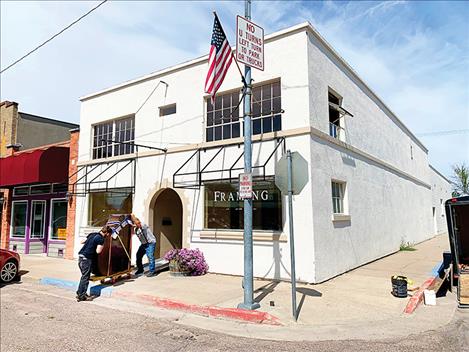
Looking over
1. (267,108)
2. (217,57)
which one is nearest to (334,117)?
(267,108)

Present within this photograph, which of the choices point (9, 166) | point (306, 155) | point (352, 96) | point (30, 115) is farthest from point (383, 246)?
point (30, 115)

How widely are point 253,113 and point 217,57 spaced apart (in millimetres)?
3153

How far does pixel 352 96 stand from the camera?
13.7 meters

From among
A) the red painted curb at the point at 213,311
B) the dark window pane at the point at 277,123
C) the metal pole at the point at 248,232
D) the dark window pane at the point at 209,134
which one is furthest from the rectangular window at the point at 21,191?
the metal pole at the point at 248,232

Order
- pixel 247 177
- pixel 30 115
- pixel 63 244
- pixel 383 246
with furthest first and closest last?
pixel 30 115 < pixel 63 244 < pixel 383 246 < pixel 247 177

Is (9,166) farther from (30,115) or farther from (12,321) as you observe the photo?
(12,321)

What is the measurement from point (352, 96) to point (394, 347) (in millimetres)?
10028

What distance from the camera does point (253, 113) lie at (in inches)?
443

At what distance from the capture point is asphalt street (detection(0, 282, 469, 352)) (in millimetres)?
5457

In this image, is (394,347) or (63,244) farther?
(63,244)

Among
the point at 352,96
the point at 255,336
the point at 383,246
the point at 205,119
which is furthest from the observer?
the point at 383,246

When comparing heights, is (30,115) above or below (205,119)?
above

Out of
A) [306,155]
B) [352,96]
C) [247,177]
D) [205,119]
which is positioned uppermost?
[352,96]

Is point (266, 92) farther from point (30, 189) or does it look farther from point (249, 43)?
point (30, 189)
